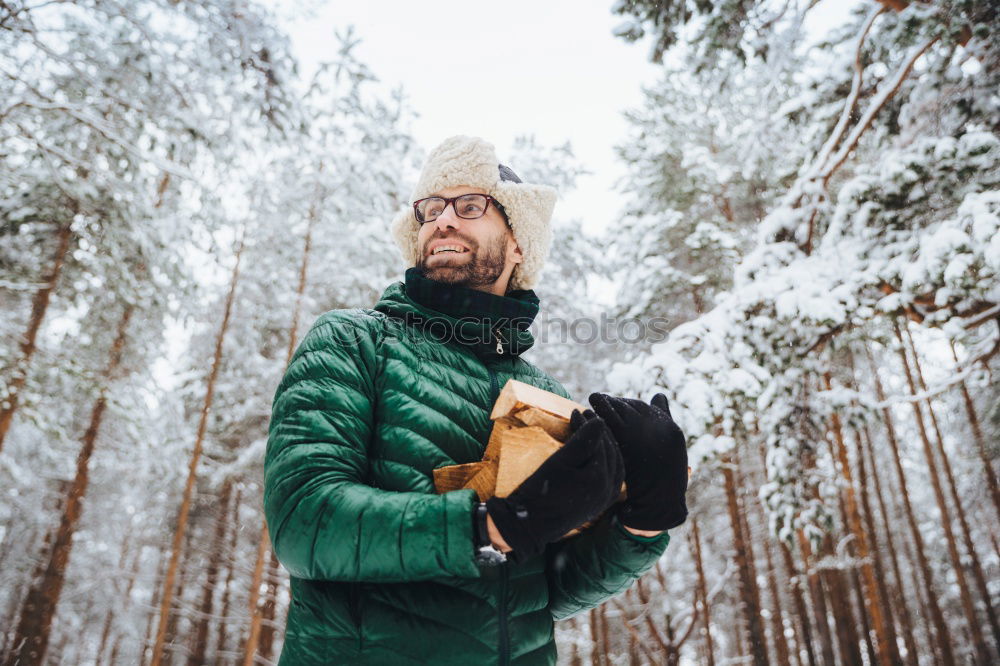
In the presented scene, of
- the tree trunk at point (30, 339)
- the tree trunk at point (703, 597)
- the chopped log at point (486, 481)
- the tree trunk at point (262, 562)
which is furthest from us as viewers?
the tree trunk at point (703, 597)

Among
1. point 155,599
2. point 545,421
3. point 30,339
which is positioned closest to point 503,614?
point 545,421

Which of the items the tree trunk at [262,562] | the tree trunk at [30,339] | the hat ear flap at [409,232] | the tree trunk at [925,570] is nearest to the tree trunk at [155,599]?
the tree trunk at [262,562]

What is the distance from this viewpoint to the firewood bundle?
116 cm

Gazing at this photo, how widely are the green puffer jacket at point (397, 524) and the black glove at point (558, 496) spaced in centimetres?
9

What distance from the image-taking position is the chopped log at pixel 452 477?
1.28 meters

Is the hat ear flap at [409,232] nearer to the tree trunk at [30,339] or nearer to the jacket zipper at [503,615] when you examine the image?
the jacket zipper at [503,615]

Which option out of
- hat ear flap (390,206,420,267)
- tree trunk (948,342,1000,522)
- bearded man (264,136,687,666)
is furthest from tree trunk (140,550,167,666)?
tree trunk (948,342,1000,522)

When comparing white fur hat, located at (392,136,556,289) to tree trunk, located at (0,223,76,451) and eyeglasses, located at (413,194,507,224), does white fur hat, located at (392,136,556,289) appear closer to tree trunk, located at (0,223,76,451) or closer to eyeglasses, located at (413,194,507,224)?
eyeglasses, located at (413,194,507,224)

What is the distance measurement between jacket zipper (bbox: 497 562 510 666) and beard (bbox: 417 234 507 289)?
2.92ft

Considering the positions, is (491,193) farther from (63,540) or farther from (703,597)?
(63,540)

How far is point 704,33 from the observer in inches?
231

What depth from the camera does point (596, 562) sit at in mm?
1561

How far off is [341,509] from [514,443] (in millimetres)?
382

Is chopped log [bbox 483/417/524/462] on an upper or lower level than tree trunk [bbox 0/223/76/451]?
lower
